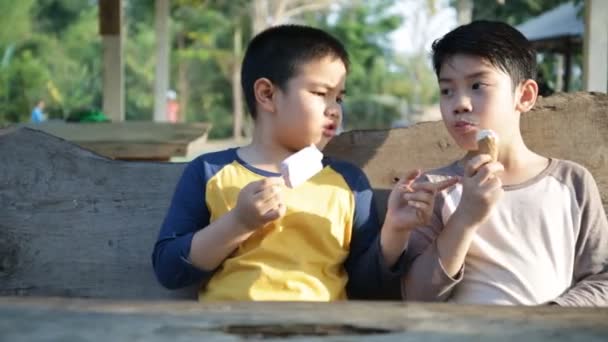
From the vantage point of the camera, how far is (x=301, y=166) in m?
1.66

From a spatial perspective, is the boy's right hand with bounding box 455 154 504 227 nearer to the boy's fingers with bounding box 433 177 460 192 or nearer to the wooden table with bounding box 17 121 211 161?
the boy's fingers with bounding box 433 177 460 192

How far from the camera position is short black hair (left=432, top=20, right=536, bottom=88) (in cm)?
173

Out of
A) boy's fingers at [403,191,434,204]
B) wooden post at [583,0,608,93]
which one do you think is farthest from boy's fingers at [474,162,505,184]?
wooden post at [583,0,608,93]

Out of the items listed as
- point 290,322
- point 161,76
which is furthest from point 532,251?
point 161,76

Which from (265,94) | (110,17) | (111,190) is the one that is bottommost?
(111,190)

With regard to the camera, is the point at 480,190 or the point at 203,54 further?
the point at 203,54

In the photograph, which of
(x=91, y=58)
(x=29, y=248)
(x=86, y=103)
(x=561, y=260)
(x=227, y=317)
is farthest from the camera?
(x=91, y=58)

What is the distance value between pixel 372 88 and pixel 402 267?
108ft

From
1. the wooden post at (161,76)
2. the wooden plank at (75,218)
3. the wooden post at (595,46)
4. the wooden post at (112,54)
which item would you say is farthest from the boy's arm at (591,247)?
the wooden post at (161,76)

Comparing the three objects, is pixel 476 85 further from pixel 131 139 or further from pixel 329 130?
pixel 131 139

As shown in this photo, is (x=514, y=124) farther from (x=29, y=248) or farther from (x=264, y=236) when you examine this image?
(x=29, y=248)

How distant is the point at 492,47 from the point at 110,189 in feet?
3.06

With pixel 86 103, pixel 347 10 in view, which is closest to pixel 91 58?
pixel 86 103

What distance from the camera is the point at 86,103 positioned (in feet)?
88.7
